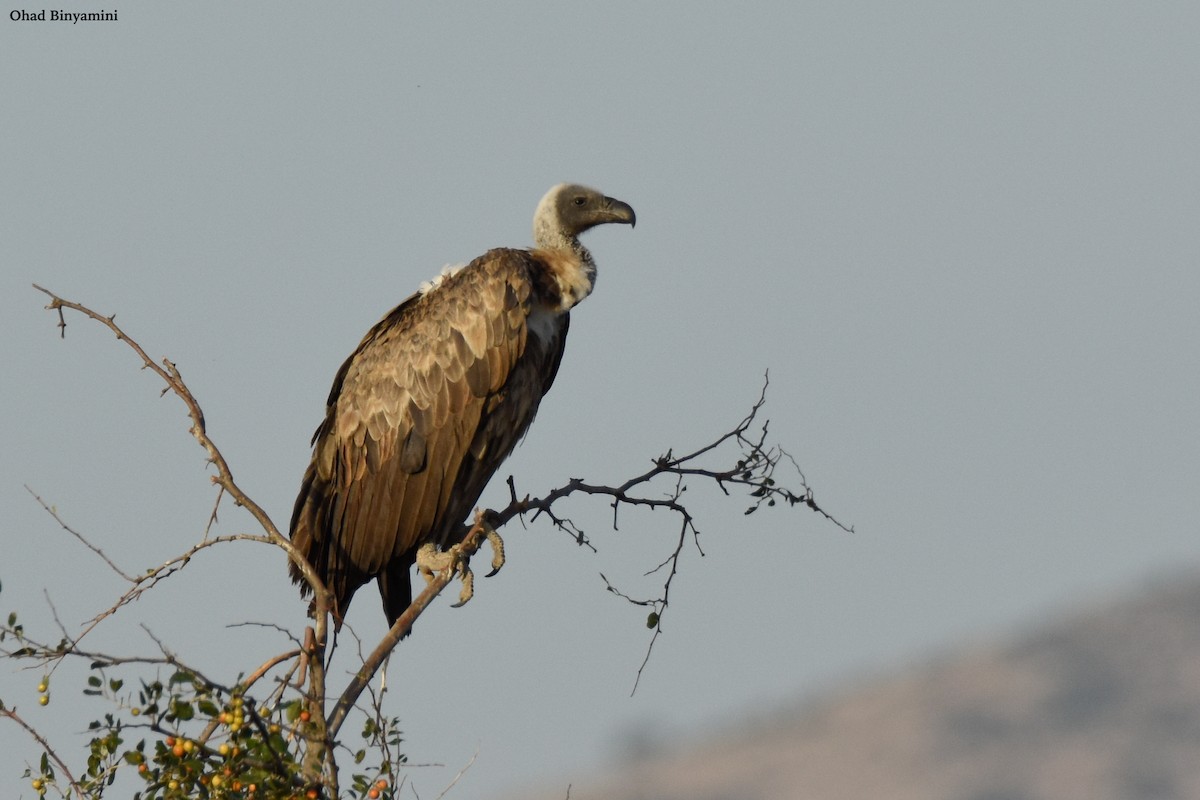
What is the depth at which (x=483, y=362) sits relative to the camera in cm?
972

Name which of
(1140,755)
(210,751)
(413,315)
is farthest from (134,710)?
(1140,755)

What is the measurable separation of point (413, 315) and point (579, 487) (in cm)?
242

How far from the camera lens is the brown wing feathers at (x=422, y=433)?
962cm

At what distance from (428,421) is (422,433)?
0.07m

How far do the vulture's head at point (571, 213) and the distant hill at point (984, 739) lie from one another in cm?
7931

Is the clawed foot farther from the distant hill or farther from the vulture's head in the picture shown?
the distant hill

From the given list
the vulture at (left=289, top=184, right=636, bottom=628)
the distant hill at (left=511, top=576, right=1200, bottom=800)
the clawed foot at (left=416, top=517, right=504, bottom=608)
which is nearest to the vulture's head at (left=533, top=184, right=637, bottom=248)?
the vulture at (left=289, top=184, right=636, bottom=628)

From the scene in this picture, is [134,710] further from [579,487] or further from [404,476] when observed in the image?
[404,476]

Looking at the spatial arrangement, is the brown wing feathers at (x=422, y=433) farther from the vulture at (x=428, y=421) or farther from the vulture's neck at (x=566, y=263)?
the vulture's neck at (x=566, y=263)

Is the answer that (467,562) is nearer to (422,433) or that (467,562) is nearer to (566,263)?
(422,433)

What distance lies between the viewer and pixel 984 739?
91.3 m

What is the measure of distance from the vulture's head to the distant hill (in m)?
79.3

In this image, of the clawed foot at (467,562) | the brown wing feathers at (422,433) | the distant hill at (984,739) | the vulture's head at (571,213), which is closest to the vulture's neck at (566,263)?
the vulture's head at (571,213)

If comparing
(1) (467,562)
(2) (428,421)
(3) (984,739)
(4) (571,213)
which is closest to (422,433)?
(2) (428,421)
